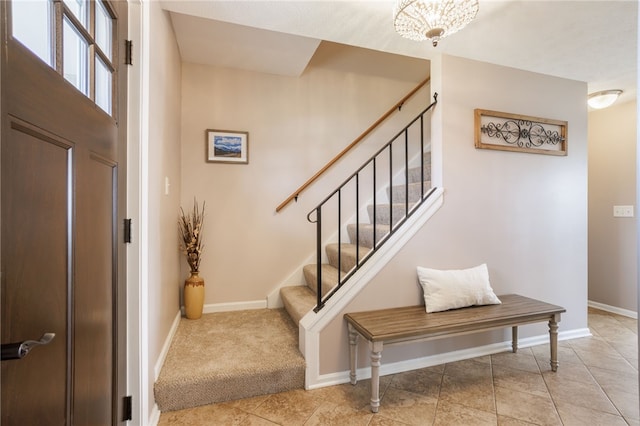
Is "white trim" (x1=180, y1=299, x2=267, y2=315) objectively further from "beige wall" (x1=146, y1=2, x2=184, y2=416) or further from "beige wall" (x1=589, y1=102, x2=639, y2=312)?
"beige wall" (x1=589, y1=102, x2=639, y2=312)

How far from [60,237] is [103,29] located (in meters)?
0.89

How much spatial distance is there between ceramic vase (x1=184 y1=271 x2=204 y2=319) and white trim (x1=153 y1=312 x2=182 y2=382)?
0.11 metres

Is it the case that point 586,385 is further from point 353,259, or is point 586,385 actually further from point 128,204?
point 128,204

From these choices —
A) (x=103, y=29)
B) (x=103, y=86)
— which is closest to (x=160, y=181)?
(x=103, y=86)

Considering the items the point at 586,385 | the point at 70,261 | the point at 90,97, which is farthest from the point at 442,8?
the point at 586,385

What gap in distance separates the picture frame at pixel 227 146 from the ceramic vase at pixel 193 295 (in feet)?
3.57

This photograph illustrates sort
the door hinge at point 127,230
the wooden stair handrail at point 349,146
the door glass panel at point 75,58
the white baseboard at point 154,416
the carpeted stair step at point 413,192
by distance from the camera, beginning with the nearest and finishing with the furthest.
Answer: the door glass panel at point 75,58 → the door hinge at point 127,230 → the white baseboard at point 154,416 → the carpeted stair step at point 413,192 → the wooden stair handrail at point 349,146

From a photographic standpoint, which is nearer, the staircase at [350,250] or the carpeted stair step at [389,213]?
the staircase at [350,250]

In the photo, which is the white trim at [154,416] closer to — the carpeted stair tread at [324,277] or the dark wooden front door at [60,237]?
the dark wooden front door at [60,237]

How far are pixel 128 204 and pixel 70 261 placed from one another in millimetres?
492

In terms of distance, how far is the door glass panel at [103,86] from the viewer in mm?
1155

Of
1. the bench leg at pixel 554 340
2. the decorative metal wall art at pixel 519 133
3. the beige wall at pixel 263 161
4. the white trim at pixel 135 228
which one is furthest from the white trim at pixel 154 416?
the decorative metal wall art at pixel 519 133

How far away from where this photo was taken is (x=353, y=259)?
2.43 meters

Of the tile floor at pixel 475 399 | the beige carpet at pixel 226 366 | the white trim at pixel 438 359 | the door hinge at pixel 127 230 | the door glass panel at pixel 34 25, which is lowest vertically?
the tile floor at pixel 475 399
